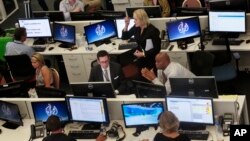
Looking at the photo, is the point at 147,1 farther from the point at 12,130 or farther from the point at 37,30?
the point at 12,130

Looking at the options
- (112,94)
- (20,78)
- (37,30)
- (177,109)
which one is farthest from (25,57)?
(177,109)

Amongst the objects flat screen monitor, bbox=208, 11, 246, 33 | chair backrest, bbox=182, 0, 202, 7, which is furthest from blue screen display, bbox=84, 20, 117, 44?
flat screen monitor, bbox=208, 11, 246, 33

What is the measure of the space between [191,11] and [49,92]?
3109 mm

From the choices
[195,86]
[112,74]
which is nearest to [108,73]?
[112,74]

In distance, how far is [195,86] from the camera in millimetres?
5406

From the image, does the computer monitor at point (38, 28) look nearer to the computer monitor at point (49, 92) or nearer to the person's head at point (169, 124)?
the computer monitor at point (49, 92)

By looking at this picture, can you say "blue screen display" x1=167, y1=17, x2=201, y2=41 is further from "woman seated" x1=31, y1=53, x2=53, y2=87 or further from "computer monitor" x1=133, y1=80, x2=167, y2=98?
"computer monitor" x1=133, y1=80, x2=167, y2=98

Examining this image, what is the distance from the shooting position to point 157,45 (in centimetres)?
690

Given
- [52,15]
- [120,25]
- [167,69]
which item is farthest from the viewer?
[52,15]

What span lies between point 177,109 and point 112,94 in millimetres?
806

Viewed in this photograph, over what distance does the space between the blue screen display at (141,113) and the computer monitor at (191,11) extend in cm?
301

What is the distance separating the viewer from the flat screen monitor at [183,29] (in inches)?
299

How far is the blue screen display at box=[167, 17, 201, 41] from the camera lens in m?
7.60

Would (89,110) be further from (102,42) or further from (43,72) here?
(102,42)
